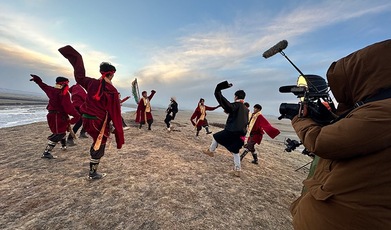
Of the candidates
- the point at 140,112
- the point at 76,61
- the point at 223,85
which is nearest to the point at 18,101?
the point at 140,112

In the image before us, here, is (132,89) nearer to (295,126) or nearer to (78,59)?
(78,59)

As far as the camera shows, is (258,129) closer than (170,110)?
Yes

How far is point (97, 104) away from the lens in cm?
494

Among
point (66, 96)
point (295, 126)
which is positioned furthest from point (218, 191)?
point (66, 96)

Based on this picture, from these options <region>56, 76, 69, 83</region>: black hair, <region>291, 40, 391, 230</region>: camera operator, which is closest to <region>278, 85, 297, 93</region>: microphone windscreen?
<region>291, 40, 391, 230</region>: camera operator

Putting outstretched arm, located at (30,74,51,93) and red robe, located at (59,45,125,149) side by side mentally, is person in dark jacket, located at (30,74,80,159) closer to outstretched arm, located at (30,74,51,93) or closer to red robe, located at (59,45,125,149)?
outstretched arm, located at (30,74,51,93)

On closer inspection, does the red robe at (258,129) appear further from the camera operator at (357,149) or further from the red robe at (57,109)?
the camera operator at (357,149)

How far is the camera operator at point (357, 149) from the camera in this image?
1285 millimetres

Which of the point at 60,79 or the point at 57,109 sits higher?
the point at 60,79

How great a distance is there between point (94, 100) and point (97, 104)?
0.11 meters

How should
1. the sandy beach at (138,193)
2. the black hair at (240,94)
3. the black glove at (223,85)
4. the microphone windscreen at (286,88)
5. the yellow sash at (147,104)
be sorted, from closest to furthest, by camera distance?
the microphone windscreen at (286,88), the sandy beach at (138,193), the black glove at (223,85), the black hair at (240,94), the yellow sash at (147,104)

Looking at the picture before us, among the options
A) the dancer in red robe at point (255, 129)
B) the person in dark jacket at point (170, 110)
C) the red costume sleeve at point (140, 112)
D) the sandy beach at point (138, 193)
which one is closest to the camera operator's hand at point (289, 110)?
the sandy beach at point (138, 193)

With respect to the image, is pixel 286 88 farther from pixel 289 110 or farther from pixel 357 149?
pixel 357 149

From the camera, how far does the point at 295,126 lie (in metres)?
1.88
